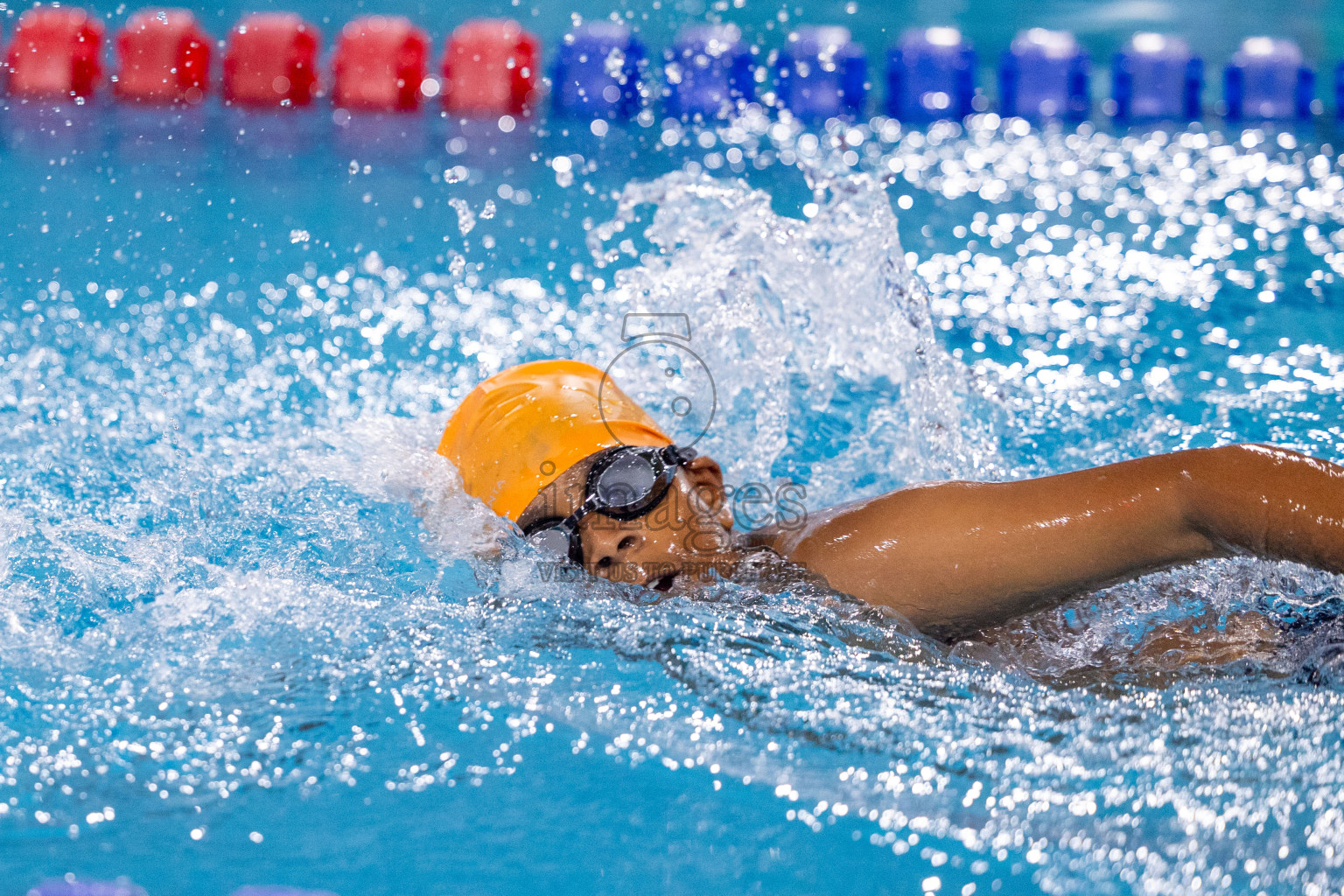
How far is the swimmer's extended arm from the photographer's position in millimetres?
1440

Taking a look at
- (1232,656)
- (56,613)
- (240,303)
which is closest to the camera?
(1232,656)

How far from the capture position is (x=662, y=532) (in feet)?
6.04

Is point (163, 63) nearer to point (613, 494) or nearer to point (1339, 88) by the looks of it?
point (613, 494)

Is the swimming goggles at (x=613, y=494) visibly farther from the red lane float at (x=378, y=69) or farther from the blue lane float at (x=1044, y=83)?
the blue lane float at (x=1044, y=83)

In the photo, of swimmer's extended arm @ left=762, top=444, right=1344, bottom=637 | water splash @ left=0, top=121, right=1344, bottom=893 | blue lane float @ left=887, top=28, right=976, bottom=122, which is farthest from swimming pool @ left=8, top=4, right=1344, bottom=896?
blue lane float @ left=887, top=28, right=976, bottom=122

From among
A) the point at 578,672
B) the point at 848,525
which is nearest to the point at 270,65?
the point at 578,672

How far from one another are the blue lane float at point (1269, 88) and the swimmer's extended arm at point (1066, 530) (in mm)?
4872

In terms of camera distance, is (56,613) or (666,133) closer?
(56,613)

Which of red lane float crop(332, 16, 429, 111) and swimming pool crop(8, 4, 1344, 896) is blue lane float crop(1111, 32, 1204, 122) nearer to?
swimming pool crop(8, 4, 1344, 896)

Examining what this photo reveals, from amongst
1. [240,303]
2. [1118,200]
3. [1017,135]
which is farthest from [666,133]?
[240,303]

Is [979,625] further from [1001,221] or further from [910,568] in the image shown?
[1001,221]

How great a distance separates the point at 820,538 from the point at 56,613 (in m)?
1.21

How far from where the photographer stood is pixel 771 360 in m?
2.90

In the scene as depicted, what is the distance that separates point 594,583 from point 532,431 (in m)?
0.26
